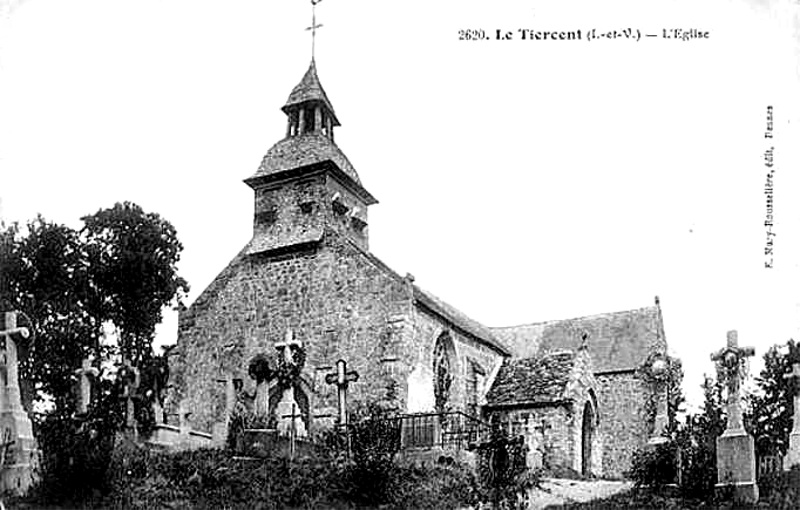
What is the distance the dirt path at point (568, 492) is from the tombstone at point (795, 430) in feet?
9.85

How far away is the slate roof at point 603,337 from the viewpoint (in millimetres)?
30750

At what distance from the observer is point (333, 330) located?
2095 centimetres

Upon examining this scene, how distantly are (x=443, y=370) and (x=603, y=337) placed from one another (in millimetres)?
11290

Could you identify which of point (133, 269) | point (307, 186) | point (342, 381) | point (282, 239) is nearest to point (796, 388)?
point (342, 381)

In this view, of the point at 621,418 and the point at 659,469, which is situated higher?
the point at 621,418

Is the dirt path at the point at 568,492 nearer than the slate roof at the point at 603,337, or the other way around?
the dirt path at the point at 568,492

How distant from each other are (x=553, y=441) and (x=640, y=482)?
6902 millimetres

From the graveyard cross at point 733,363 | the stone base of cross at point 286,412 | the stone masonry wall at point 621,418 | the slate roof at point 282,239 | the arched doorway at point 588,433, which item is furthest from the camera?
the stone masonry wall at point 621,418

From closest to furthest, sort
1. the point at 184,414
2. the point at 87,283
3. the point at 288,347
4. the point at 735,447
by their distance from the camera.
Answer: the point at 735,447 → the point at 288,347 → the point at 184,414 → the point at 87,283

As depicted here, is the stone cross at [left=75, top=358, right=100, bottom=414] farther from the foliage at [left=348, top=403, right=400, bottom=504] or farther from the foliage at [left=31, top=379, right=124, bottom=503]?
the foliage at [left=348, top=403, right=400, bottom=504]

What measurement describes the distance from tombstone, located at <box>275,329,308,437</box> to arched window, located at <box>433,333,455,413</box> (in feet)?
16.1

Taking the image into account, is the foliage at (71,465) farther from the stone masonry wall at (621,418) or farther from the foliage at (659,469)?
the stone masonry wall at (621,418)

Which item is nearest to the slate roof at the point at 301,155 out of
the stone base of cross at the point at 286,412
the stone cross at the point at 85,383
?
the stone base of cross at the point at 286,412

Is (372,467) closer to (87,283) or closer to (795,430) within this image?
(795,430)
